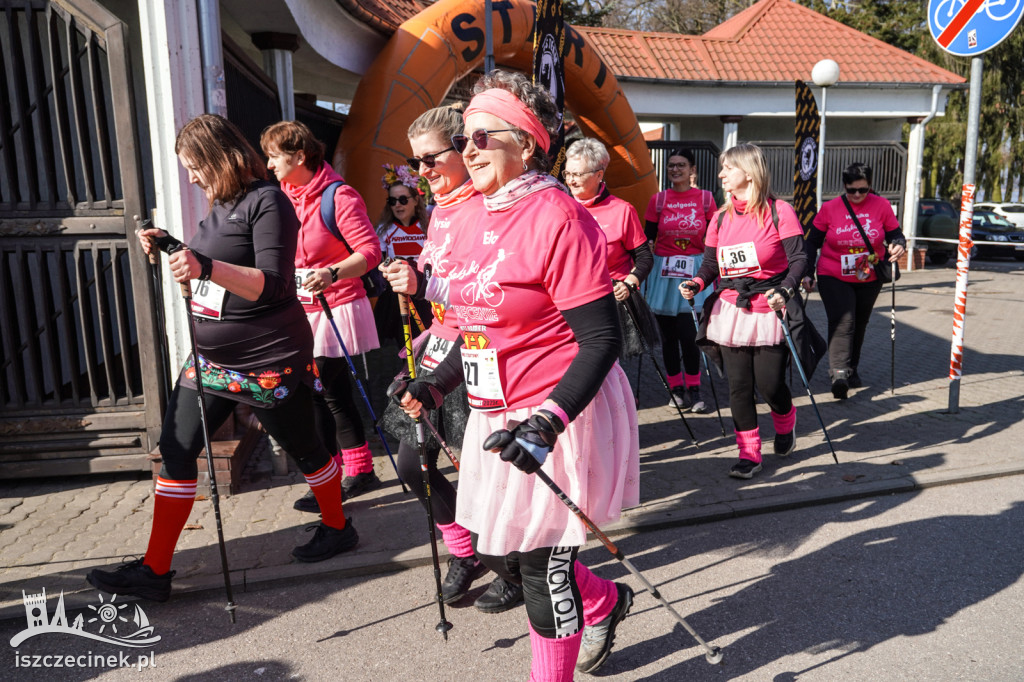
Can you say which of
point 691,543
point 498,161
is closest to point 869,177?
point 691,543

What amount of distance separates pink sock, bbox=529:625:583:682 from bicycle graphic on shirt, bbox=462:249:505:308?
106cm

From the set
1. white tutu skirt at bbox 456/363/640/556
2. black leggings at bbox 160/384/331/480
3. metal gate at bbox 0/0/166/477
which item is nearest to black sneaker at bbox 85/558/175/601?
black leggings at bbox 160/384/331/480

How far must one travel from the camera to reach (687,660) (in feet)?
9.79

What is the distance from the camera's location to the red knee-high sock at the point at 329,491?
12.5 ft

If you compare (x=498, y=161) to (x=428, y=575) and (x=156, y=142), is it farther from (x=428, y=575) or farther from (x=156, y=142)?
(x=156, y=142)

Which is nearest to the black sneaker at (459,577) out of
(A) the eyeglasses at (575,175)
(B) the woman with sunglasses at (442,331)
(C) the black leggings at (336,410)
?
(B) the woman with sunglasses at (442,331)

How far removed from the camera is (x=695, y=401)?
6.75 meters

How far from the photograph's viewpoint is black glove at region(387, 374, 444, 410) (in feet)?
8.85

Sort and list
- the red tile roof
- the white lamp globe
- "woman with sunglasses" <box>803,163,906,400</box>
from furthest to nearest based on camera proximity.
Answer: the red tile roof < the white lamp globe < "woman with sunglasses" <box>803,163,906,400</box>

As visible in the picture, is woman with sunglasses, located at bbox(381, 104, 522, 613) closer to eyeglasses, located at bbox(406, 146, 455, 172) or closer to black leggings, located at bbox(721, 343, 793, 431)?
eyeglasses, located at bbox(406, 146, 455, 172)

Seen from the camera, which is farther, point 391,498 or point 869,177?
point 869,177

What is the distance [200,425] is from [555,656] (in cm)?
183

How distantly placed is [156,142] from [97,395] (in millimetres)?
1670

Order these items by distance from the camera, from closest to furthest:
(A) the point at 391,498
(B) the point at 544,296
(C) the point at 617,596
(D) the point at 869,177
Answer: (B) the point at 544,296 → (C) the point at 617,596 → (A) the point at 391,498 → (D) the point at 869,177
